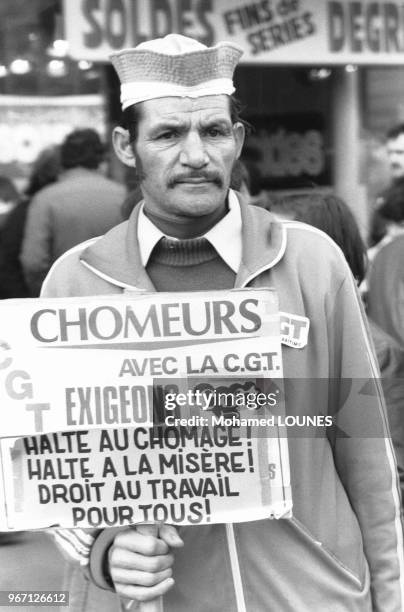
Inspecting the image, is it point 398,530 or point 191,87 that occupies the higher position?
point 191,87

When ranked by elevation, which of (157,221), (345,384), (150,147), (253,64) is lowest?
(345,384)

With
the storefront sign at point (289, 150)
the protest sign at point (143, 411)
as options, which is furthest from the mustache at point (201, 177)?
the storefront sign at point (289, 150)

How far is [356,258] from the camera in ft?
11.2

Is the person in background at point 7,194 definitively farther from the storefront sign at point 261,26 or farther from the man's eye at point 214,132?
the man's eye at point 214,132

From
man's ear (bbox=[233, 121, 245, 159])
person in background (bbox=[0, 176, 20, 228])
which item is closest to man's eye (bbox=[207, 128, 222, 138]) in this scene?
man's ear (bbox=[233, 121, 245, 159])

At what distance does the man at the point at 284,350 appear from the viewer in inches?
85.4

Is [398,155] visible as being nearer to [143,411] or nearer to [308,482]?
[308,482]

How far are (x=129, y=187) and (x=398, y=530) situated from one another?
562 cm

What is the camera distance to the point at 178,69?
2176 mm

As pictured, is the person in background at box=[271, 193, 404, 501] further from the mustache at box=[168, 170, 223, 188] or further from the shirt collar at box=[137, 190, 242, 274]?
the mustache at box=[168, 170, 223, 188]

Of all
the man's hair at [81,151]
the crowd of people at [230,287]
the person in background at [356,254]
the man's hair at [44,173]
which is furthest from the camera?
the man's hair at [44,173]

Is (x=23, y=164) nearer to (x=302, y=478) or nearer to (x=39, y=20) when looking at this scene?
(x=39, y=20)

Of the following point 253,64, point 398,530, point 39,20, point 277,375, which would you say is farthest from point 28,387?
point 39,20

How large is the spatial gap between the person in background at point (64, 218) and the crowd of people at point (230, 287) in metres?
3.50
